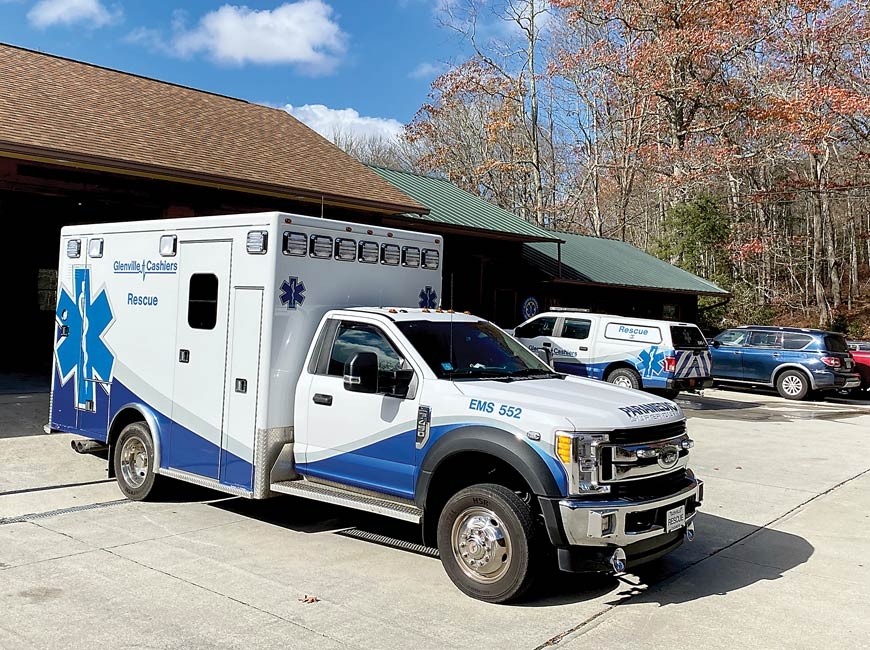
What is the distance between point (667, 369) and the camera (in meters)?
16.4

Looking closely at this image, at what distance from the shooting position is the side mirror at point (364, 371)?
5996 mm

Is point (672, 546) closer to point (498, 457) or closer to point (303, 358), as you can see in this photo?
point (498, 457)

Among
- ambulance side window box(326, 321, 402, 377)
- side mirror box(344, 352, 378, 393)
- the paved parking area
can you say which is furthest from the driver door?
the paved parking area

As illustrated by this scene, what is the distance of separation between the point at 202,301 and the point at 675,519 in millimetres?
4433

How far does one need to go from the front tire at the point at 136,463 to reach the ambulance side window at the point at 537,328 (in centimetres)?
1170

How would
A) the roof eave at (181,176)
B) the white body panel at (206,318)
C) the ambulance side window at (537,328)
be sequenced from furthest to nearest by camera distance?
the ambulance side window at (537,328)
the roof eave at (181,176)
the white body panel at (206,318)

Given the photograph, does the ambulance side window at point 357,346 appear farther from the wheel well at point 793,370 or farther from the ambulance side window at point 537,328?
the wheel well at point 793,370

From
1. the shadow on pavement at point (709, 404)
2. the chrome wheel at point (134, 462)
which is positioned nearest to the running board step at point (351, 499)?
the chrome wheel at point (134, 462)

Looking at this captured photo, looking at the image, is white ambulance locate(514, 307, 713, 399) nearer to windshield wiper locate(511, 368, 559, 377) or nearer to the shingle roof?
the shingle roof

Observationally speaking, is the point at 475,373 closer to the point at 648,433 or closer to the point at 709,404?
the point at 648,433

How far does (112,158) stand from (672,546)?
9.49 metres

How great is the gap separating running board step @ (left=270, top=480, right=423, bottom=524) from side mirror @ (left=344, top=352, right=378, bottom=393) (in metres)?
0.86

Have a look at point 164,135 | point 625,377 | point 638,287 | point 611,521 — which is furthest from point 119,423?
point 638,287

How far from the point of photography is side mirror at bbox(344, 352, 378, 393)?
5996mm
